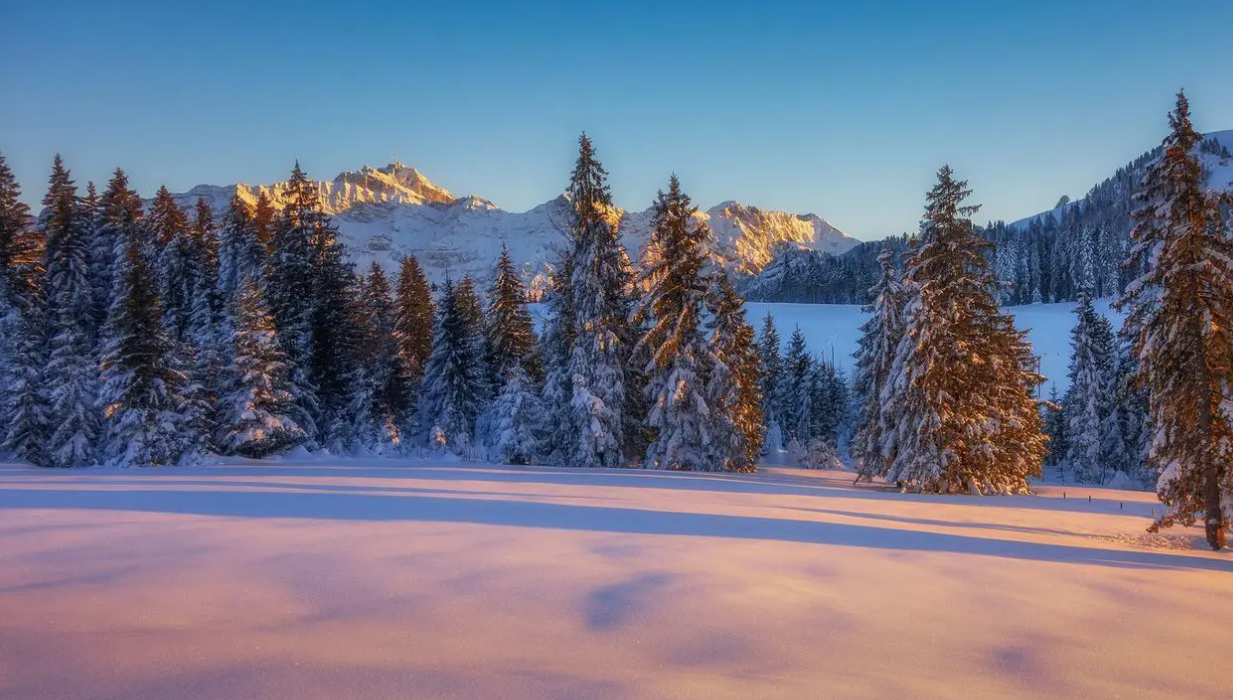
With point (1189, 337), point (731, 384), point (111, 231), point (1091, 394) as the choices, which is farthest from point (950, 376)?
point (111, 231)

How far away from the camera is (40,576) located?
22.5ft

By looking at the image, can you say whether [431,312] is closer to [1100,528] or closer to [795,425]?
[795,425]

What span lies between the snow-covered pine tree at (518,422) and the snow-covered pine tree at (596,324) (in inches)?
106

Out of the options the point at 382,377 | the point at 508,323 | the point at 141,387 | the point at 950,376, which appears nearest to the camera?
the point at 950,376

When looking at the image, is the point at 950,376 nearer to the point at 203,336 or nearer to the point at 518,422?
the point at 518,422

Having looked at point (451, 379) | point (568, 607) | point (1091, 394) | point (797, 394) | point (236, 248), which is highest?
point (236, 248)

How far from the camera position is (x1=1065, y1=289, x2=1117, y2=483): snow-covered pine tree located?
50094 mm

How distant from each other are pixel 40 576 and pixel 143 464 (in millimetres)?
24102

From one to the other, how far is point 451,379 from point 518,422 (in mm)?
11948

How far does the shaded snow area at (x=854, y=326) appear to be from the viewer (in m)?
103

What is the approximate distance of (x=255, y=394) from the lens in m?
30.1

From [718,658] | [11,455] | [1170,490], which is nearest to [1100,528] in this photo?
[1170,490]

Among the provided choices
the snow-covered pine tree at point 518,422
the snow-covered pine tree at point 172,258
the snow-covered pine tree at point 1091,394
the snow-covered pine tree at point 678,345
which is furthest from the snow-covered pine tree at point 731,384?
the snow-covered pine tree at point 1091,394

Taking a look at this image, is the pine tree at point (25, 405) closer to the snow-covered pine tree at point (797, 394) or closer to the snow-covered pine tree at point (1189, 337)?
the snow-covered pine tree at point (1189, 337)
